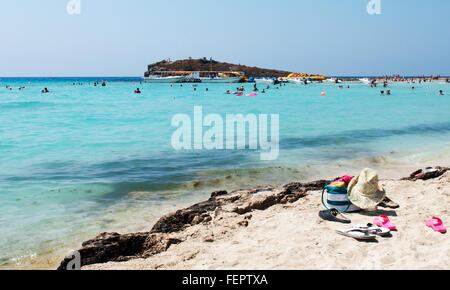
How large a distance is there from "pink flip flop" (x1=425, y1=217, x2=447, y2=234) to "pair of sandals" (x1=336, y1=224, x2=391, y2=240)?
648mm

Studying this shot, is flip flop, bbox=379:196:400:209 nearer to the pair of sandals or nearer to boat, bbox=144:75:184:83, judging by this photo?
the pair of sandals

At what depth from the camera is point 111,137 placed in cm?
1627

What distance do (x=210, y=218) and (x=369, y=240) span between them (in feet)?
8.17

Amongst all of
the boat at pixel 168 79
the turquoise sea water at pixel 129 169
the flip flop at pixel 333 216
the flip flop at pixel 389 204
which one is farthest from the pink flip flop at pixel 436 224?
the boat at pixel 168 79

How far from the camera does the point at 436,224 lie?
4988 mm

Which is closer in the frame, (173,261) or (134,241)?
(173,261)

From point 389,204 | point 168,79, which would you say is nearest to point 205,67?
point 168,79

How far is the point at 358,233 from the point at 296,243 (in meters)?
0.85

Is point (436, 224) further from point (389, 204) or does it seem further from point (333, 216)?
point (333, 216)

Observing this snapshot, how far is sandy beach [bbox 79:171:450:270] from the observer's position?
4.13 meters
